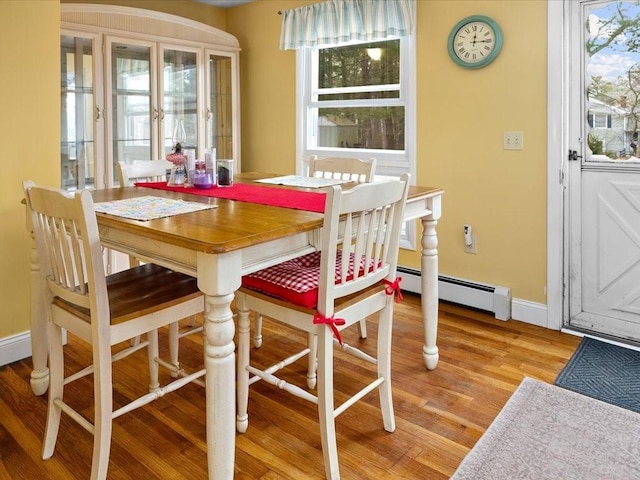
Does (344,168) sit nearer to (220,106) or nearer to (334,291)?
(334,291)

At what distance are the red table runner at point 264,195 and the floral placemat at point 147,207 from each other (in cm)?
21

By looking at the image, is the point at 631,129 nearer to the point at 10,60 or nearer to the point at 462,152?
the point at 462,152

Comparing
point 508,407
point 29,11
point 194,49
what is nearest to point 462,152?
point 508,407

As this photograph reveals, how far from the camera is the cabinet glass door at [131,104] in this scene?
3.53 meters

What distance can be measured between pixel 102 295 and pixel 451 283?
2297 millimetres

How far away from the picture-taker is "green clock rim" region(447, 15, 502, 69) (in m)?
2.89

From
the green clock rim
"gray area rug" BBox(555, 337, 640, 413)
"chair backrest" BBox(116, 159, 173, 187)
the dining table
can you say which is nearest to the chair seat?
the dining table

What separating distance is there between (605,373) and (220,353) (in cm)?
188

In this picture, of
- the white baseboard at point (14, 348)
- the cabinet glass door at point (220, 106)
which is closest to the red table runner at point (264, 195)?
the white baseboard at point (14, 348)

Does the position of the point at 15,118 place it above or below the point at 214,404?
above

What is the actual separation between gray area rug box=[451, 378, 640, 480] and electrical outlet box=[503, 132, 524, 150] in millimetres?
1371

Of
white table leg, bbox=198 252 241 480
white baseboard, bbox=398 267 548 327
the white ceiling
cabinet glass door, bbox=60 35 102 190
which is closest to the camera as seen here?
white table leg, bbox=198 252 241 480

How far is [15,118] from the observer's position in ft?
7.86

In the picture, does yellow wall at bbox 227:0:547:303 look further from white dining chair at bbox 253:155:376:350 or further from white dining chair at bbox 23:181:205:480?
white dining chair at bbox 23:181:205:480
